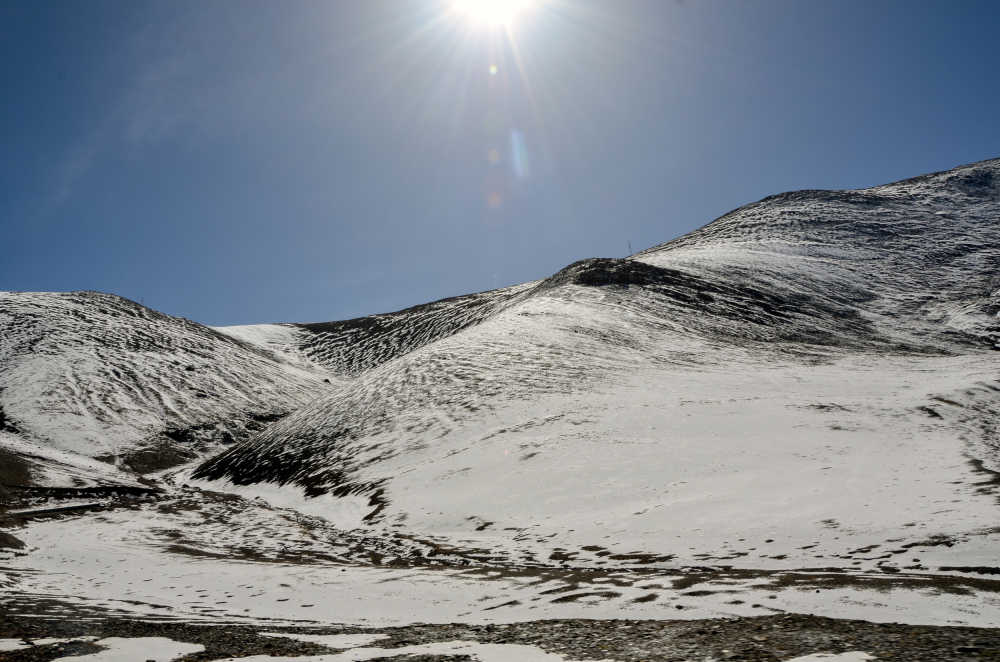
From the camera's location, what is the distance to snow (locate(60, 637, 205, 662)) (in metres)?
6.95

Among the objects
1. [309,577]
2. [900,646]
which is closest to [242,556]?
[309,577]

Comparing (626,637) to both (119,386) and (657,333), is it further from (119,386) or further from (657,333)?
(119,386)

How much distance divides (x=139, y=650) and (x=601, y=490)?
1399 centimetres

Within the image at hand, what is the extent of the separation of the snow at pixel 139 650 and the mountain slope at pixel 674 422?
925 centimetres

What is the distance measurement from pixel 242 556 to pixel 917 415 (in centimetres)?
2517

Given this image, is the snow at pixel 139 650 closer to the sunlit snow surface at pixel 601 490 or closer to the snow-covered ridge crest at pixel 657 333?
the sunlit snow surface at pixel 601 490

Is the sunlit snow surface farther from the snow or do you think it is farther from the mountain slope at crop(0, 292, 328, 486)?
the mountain slope at crop(0, 292, 328, 486)

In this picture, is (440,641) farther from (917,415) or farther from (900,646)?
(917,415)

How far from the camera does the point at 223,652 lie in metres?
7.30

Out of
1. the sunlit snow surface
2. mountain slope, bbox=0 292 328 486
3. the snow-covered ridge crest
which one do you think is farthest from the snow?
mountain slope, bbox=0 292 328 486

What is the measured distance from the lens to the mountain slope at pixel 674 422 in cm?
1534

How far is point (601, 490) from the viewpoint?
19.1 meters

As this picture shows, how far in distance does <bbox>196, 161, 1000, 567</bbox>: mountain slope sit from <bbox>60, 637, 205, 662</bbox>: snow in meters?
9.25

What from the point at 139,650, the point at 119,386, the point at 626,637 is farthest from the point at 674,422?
the point at 119,386
